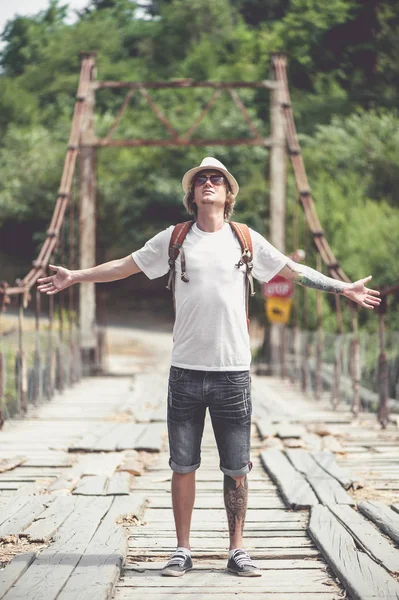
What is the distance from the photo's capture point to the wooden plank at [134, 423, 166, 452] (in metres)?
5.73

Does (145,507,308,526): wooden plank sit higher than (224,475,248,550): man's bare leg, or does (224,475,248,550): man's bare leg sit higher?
(224,475,248,550): man's bare leg

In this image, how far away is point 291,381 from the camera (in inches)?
486

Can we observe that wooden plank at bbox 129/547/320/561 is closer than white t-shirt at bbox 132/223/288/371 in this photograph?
No

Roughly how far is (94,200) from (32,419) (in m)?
6.28

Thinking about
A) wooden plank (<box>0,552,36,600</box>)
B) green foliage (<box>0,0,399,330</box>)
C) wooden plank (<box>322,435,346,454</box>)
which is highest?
green foliage (<box>0,0,399,330</box>)

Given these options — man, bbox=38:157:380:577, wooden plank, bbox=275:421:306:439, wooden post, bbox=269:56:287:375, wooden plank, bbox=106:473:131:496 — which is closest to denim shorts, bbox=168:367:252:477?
man, bbox=38:157:380:577

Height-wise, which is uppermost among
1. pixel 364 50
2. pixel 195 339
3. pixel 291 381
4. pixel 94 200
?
pixel 364 50

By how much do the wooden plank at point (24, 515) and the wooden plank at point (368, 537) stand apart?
1175 millimetres

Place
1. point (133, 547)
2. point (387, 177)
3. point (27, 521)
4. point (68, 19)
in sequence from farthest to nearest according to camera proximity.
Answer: point (68, 19) < point (387, 177) < point (27, 521) < point (133, 547)

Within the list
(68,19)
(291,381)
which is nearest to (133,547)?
(291,381)

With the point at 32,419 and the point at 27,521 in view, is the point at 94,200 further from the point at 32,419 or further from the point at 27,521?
the point at 27,521

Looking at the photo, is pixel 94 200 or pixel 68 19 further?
pixel 68 19

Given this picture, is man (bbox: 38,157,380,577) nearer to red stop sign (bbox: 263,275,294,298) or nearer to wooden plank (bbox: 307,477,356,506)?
wooden plank (bbox: 307,477,356,506)

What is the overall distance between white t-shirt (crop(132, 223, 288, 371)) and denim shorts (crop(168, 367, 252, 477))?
4cm
